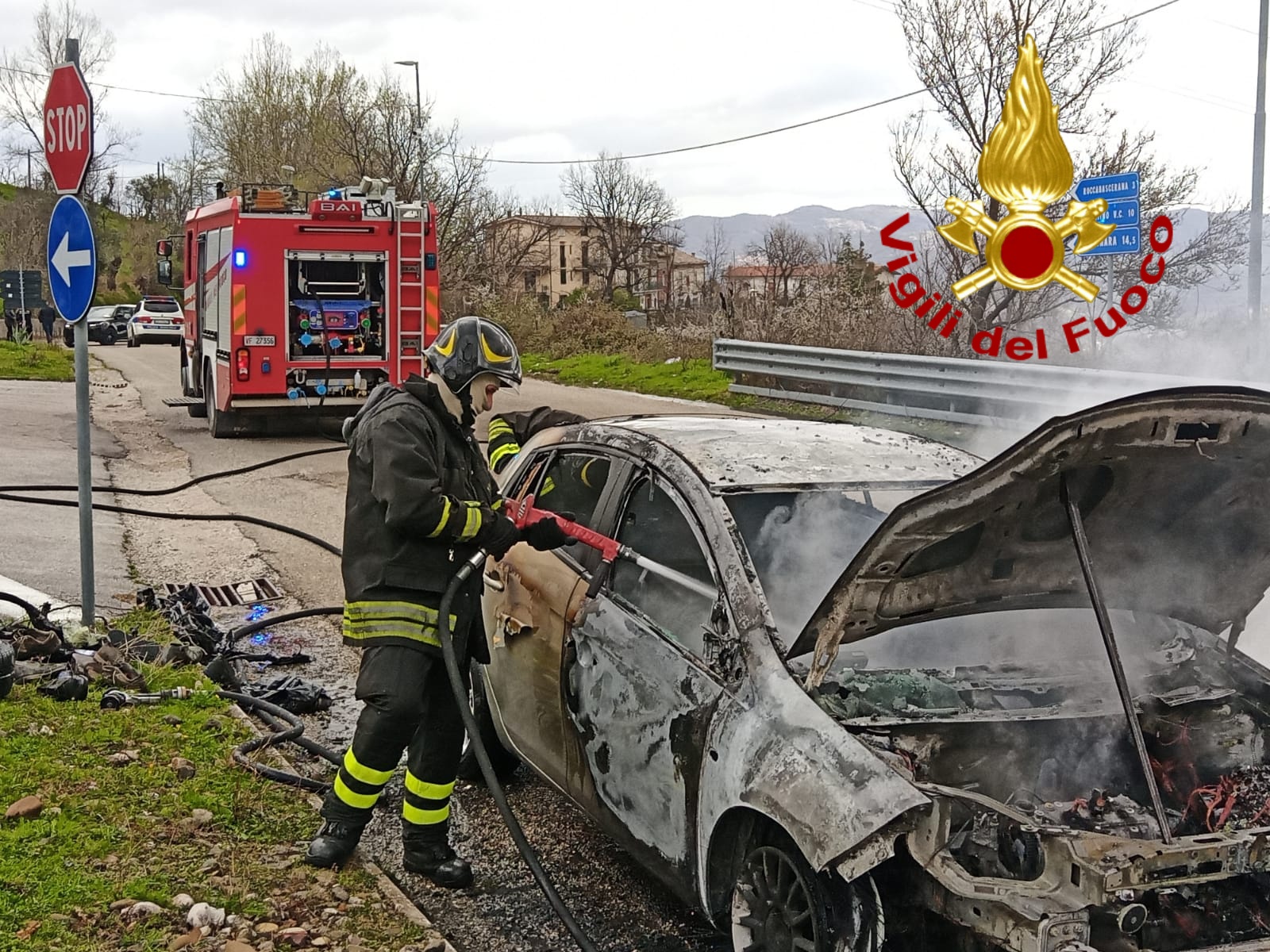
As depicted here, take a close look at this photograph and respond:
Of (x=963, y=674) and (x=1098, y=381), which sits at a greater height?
(x=1098, y=381)

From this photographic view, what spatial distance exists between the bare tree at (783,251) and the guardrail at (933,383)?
66.4 ft

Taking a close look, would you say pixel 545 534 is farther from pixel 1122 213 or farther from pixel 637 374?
pixel 637 374

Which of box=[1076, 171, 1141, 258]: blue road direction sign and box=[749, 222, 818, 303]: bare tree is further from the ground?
box=[749, 222, 818, 303]: bare tree

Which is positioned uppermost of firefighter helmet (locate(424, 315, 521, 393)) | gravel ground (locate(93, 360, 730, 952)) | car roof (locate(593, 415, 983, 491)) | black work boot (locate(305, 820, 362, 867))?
firefighter helmet (locate(424, 315, 521, 393))

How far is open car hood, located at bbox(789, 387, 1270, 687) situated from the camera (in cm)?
293

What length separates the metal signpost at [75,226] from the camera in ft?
19.3

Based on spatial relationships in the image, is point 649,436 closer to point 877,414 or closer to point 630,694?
point 630,694

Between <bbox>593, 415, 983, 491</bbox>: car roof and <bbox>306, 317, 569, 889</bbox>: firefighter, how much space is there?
0.57 meters

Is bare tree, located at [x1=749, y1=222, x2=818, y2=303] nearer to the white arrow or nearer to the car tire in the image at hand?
the white arrow

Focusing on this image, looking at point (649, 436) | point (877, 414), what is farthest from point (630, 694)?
point (877, 414)

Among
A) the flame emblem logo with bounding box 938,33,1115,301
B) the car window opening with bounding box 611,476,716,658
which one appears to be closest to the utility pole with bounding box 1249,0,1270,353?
the flame emblem logo with bounding box 938,33,1115,301

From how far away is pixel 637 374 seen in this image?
2238cm

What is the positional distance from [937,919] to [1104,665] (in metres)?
1.07

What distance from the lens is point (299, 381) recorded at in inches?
597
